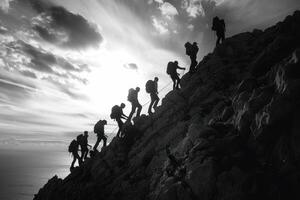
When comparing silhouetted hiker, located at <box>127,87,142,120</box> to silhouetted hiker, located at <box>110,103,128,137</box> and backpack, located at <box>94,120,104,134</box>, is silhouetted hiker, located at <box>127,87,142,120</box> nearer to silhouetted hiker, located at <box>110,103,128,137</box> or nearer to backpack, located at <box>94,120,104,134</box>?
silhouetted hiker, located at <box>110,103,128,137</box>

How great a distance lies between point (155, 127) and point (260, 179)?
45.1ft

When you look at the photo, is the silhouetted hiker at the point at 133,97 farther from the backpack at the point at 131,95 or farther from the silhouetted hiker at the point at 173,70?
the silhouetted hiker at the point at 173,70

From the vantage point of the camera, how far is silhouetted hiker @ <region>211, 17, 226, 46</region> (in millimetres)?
26266

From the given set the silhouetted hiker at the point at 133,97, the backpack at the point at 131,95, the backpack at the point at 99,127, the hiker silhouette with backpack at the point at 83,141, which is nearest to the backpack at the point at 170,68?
the silhouetted hiker at the point at 133,97

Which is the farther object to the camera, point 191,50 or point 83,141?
point 83,141

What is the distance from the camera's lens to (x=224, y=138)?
511 inches

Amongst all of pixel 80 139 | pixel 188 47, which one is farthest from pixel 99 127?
pixel 188 47

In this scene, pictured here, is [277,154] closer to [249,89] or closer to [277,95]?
[277,95]

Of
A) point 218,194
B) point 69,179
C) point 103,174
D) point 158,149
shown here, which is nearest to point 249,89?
point 218,194

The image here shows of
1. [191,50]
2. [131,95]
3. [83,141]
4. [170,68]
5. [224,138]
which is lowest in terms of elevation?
[224,138]

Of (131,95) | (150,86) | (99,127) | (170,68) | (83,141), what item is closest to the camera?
(150,86)

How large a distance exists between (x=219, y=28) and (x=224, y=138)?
1782cm

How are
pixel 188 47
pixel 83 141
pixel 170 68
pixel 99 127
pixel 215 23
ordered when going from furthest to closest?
pixel 83 141 → pixel 99 127 → pixel 215 23 → pixel 188 47 → pixel 170 68

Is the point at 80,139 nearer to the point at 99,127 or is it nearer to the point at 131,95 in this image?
the point at 99,127
